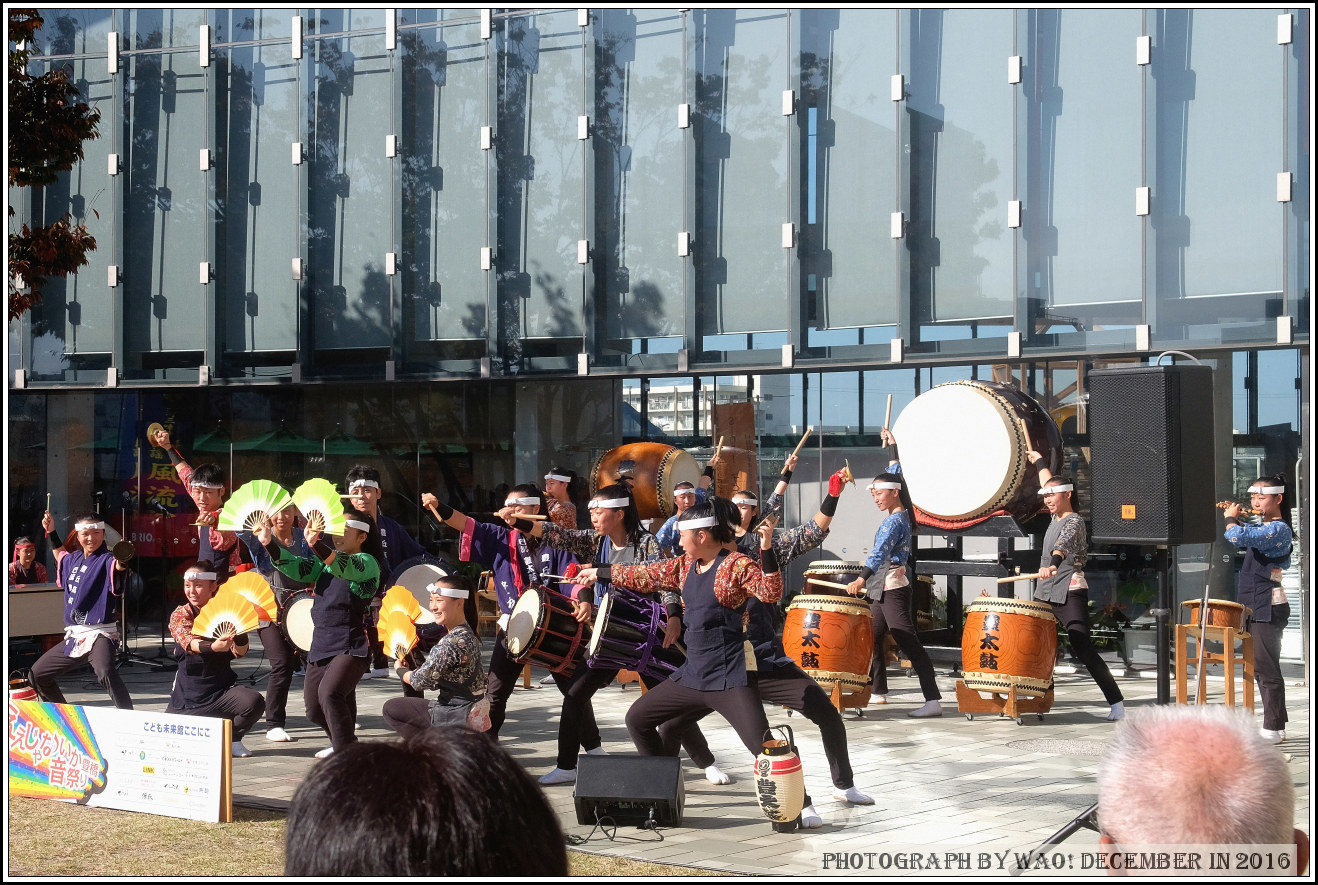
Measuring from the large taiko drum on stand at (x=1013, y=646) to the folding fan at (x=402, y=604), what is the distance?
13.2 ft

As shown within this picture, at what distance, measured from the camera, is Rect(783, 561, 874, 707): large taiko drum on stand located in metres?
9.55

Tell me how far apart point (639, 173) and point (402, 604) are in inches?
296

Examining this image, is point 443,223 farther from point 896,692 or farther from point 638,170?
point 896,692

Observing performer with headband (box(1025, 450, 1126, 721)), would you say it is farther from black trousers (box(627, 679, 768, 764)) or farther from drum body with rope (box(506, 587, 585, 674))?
black trousers (box(627, 679, 768, 764))

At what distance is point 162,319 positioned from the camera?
Answer: 1617 cm

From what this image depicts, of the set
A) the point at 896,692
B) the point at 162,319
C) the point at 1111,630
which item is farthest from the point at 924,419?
the point at 162,319

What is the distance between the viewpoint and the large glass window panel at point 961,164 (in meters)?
12.5

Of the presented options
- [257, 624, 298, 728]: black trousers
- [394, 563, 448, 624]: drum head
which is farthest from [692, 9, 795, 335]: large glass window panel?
[257, 624, 298, 728]: black trousers

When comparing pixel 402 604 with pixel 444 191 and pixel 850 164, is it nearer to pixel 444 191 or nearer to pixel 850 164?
pixel 850 164

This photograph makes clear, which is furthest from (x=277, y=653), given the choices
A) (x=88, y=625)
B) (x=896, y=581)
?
(x=896, y=581)

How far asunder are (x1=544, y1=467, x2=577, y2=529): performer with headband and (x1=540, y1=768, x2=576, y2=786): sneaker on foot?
2.74 m

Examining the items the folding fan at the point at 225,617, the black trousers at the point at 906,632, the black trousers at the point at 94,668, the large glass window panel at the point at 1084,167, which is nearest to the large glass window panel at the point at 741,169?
the large glass window panel at the point at 1084,167

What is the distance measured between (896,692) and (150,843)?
6.57m

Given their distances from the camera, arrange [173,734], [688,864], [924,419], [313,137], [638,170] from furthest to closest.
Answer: [313,137] → [638,170] → [924,419] → [173,734] → [688,864]
